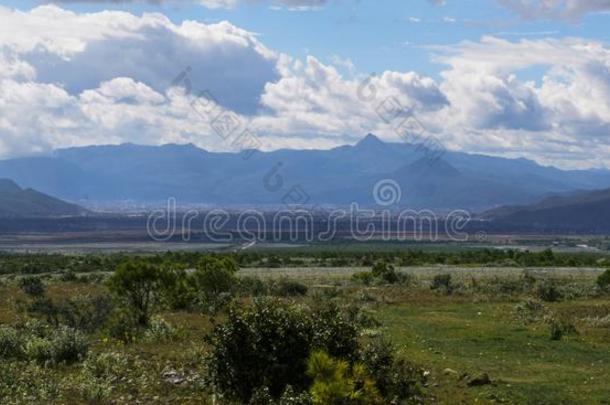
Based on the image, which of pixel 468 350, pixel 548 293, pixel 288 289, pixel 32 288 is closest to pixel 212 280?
pixel 288 289

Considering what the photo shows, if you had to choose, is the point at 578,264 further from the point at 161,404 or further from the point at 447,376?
the point at 161,404

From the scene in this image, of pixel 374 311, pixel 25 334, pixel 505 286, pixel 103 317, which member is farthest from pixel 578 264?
pixel 25 334

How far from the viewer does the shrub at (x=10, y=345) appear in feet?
66.1

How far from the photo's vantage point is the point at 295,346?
14773 millimetres

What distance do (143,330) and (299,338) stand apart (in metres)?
11.8

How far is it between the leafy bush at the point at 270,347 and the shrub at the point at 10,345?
7.31m

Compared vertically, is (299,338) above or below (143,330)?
above

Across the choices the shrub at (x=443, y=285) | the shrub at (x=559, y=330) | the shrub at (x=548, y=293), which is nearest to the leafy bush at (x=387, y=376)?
the shrub at (x=559, y=330)

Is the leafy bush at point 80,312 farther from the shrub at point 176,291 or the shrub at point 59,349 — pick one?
the shrub at point 59,349

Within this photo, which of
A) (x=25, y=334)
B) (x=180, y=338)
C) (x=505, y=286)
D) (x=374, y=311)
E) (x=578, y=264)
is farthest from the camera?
(x=578, y=264)

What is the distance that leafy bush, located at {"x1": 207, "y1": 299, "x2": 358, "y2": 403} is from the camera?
14.6 meters

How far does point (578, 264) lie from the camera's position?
254 ft

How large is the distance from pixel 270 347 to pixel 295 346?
46cm

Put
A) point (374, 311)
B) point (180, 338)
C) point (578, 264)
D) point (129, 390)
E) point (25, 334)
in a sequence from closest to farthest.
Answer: point (129, 390), point (25, 334), point (180, 338), point (374, 311), point (578, 264)
